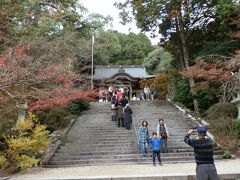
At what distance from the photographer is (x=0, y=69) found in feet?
37.4

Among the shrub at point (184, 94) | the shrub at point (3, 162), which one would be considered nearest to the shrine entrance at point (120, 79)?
the shrub at point (184, 94)

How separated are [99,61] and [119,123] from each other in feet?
98.5

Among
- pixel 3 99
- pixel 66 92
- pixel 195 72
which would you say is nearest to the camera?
pixel 3 99

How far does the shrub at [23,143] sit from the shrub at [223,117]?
9.18 meters

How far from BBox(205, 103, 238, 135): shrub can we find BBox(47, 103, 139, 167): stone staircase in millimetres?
4369

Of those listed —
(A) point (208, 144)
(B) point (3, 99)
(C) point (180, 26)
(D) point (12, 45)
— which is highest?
(C) point (180, 26)

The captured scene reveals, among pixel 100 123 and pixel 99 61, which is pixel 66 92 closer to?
pixel 100 123

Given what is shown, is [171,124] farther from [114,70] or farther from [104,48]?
[114,70]

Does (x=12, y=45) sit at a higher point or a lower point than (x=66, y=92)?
higher

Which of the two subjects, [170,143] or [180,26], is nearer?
[170,143]

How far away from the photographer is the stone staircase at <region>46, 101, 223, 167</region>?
53.1 ft

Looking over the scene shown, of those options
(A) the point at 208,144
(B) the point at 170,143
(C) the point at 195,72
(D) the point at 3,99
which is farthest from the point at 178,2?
(A) the point at 208,144

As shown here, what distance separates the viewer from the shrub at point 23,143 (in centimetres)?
1348

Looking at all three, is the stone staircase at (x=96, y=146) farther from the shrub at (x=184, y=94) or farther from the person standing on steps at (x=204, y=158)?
the person standing on steps at (x=204, y=158)
